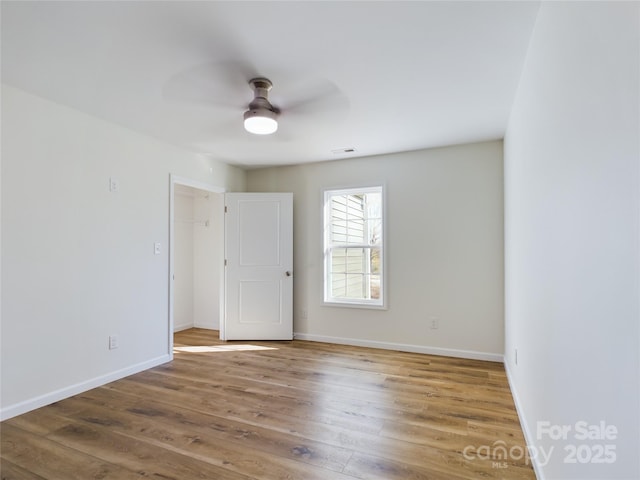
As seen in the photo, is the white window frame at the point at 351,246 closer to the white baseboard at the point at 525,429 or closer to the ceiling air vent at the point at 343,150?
the ceiling air vent at the point at 343,150

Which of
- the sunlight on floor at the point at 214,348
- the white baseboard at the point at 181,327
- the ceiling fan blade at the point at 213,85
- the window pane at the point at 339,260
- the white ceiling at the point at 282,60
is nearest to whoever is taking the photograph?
the white ceiling at the point at 282,60

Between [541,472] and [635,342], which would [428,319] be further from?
[635,342]

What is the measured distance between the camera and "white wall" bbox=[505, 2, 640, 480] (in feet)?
2.62

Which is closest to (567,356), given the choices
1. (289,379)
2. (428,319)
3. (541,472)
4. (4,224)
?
(541,472)

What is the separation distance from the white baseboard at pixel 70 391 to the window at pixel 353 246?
226 centimetres

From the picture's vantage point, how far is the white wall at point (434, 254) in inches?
146

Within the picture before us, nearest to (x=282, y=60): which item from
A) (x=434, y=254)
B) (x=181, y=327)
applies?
(x=434, y=254)

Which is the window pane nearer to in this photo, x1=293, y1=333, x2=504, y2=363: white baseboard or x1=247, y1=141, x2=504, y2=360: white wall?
x1=247, y1=141, x2=504, y2=360: white wall

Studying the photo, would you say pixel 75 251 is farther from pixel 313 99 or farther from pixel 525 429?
pixel 525 429

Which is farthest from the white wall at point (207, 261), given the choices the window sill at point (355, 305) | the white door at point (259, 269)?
the window sill at point (355, 305)

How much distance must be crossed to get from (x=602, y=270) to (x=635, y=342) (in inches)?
9.8

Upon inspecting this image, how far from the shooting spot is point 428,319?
3973mm

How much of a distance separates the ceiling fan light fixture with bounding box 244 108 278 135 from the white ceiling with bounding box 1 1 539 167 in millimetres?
186

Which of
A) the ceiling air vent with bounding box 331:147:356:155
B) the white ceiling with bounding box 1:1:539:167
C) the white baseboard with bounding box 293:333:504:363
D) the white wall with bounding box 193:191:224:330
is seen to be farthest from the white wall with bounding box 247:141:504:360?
the white wall with bounding box 193:191:224:330
